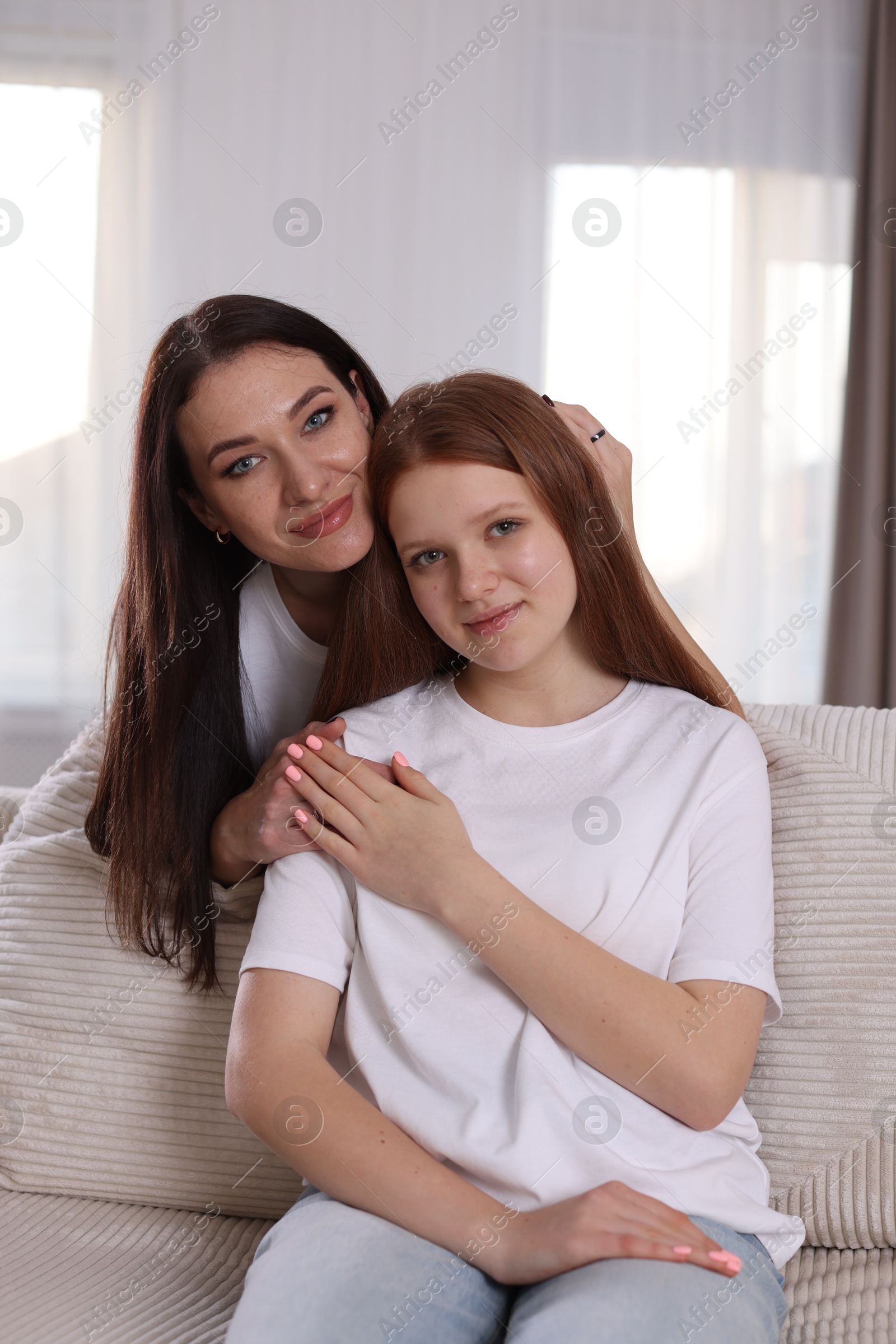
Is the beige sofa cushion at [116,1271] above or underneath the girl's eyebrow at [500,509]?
underneath

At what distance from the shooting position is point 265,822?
1190 mm

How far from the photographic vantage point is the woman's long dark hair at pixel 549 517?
1.18 m

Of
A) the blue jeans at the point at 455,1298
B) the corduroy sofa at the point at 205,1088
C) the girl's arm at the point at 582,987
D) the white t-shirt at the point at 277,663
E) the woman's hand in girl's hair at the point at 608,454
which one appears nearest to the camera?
Result: the blue jeans at the point at 455,1298

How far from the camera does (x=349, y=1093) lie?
1.03 m

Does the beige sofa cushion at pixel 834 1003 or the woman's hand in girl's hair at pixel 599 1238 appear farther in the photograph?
the beige sofa cushion at pixel 834 1003

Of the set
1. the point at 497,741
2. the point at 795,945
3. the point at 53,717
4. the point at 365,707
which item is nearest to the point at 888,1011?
the point at 795,945

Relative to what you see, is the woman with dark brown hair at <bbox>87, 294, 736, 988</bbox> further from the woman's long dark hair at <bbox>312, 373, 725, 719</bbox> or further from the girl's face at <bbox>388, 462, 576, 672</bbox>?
the girl's face at <bbox>388, 462, 576, 672</bbox>

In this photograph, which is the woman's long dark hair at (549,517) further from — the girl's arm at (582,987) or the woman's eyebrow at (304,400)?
the girl's arm at (582,987)

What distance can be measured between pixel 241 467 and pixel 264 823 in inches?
18.8

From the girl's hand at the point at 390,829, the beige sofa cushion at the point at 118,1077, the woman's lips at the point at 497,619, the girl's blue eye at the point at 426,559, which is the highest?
the girl's blue eye at the point at 426,559

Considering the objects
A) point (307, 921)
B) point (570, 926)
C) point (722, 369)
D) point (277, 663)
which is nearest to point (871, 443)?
point (722, 369)

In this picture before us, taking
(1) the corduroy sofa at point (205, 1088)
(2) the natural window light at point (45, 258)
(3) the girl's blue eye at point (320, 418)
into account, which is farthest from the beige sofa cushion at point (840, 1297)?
(2) the natural window light at point (45, 258)

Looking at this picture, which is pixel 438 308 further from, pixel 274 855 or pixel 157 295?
pixel 274 855

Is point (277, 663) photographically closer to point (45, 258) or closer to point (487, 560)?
point (487, 560)
